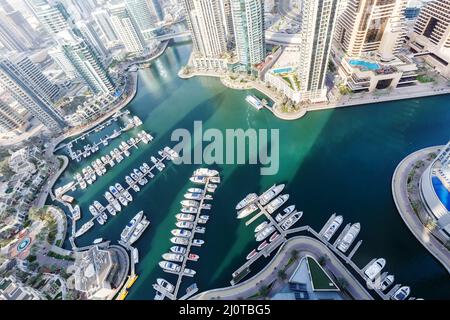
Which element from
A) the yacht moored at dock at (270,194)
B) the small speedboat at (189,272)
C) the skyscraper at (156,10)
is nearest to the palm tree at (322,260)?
the yacht moored at dock at (270,194)

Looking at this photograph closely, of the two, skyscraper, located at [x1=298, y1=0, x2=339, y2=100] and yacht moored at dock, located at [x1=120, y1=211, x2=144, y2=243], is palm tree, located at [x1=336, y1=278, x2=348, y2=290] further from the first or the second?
skyscraper, located at [x1=298, y1=0, x2=339, y2=100]

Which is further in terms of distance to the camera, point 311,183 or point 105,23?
point 105,23

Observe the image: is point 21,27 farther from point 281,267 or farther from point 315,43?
point 281,267

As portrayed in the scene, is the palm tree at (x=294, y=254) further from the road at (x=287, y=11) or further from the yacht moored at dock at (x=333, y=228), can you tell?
the road at (x=287, y=11)

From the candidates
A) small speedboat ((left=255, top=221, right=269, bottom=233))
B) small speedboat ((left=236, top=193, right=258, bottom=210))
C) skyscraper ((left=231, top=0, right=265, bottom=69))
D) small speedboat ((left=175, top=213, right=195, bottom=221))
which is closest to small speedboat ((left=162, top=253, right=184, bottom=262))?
small speedboat ((left=175, top=213, right=195, bottom=221))

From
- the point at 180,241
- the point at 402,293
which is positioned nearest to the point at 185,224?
the point at 180,241

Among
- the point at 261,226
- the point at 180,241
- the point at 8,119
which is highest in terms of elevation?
the point at 8,119
